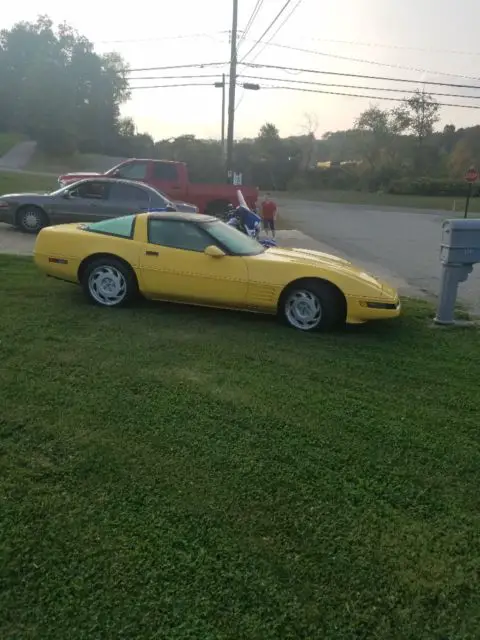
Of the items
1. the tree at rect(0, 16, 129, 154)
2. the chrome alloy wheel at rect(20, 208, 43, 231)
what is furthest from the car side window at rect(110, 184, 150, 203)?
the tree at rect(0, 16, 129, 154)

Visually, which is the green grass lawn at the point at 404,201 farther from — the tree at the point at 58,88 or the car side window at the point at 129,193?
the car side window at the point at 129,193

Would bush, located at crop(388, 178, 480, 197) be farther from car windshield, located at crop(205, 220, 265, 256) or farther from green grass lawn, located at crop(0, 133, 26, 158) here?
car windshield, located at crop(205, 220, 265, 256)

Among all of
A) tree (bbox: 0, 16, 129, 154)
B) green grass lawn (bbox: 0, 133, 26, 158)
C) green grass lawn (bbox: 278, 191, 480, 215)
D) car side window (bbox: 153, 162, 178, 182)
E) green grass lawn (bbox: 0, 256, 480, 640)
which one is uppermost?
tree (bbox: 0, 16, 129, 154)

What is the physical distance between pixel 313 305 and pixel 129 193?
26.7ft

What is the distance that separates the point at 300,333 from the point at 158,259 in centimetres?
184

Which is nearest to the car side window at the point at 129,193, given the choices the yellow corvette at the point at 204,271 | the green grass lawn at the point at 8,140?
the yellow corvette at the point at 204,271

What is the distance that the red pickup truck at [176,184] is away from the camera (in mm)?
17406

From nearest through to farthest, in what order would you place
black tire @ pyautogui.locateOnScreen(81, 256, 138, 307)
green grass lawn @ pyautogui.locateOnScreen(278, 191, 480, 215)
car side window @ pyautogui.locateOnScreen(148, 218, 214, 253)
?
car side window @ pyautogui.locateOnScreen(148, 218, 214, 253) < black tire @ pyautogui.locateOnScreen(81, 256, 138, 307) < green grass lawn @ pyautogui.locateOnScreen(278, 191, 480, 215)

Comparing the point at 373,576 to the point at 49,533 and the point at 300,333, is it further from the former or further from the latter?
the point at 300,333

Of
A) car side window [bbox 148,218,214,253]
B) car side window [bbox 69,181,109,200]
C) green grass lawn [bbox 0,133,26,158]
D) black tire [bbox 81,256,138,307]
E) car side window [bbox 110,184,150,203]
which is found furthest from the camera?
green grass lawn [bbox 0,133,26,158]

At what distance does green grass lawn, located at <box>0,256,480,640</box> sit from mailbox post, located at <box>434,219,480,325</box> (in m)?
1.74

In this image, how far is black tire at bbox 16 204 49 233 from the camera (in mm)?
13047

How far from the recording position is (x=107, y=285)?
673 cm

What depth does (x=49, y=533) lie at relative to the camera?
2.69 m
